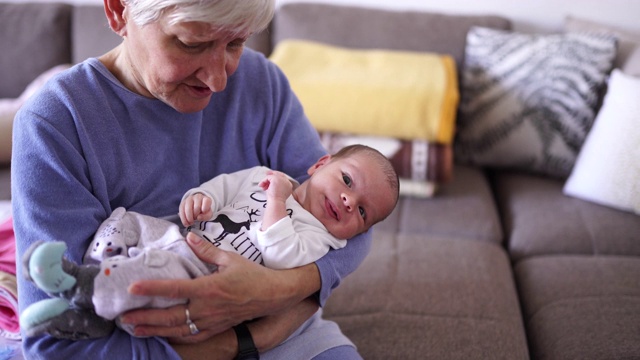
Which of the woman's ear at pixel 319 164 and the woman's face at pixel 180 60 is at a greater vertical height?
the woman's face at pixel 180 60

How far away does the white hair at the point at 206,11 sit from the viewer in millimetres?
1077

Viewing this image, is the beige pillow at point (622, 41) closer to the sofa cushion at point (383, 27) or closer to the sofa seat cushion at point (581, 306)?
the sofa cushion at point (383, 27)

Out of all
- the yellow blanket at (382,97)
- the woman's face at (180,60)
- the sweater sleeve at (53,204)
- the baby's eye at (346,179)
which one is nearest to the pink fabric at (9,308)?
the sweater sleeve at (53,204)

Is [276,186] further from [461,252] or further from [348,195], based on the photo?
[461,252]

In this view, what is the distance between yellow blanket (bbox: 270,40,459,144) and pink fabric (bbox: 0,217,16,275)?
124 centimetres

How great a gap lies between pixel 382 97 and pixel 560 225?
2.62ft

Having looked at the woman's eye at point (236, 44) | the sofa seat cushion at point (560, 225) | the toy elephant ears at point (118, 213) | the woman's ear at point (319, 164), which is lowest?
the sofa seat cushion at point (560, 225)

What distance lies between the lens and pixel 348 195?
53.1 inches

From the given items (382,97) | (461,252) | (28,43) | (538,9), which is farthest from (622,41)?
(28,43)

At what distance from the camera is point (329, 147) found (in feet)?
7.86

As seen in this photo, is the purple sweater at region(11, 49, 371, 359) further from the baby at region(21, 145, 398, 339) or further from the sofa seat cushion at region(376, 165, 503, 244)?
the sofa seat cushion at region(376, 165, 503, 244)

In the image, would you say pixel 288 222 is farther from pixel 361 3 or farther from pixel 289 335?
pixel 361 3

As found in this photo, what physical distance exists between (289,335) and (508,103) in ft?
5.34

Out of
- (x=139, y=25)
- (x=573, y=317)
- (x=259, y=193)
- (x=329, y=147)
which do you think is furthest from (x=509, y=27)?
(x=139, y=25)
